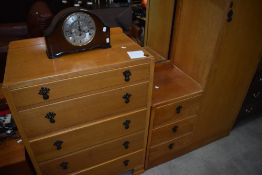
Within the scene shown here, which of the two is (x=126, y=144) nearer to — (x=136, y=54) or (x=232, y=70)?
(x=136, y=54)

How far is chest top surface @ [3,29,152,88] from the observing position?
98cm

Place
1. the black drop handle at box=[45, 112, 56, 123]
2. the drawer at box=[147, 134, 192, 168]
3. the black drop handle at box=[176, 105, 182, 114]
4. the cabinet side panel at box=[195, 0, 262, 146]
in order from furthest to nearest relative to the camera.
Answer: the drawer at box=[147, 134, 192, 168], the black drop handle at box=[176, 105, 182, 114], the cabinet side panel at box=[195, 0, 262, 146], the black drop handle at box=[45, 112, 56, 123]

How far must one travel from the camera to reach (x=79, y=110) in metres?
1.17

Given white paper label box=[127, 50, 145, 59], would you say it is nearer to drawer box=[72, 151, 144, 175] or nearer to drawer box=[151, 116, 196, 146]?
drawer box=[151, 116, 196, 146]

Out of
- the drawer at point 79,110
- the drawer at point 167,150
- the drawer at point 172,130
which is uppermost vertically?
the drawer at point 79,110

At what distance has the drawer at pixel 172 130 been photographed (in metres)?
1.62

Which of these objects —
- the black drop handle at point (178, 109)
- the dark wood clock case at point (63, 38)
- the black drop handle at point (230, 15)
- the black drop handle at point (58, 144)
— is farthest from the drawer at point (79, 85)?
the black drop handle at point (230, 15)

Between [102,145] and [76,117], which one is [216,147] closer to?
[102,145]

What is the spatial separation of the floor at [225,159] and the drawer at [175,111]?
0.50 metres

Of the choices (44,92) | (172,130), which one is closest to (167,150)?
(172,130)

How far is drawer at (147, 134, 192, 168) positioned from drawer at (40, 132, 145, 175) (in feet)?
0.63

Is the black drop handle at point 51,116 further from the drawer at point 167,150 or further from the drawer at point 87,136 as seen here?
the drawer at point 167,150

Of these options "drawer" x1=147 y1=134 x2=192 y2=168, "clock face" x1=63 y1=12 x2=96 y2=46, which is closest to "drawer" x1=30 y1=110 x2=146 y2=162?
"drawer" x1=147 y1=134 x2=192 y2=168

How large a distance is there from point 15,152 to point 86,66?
2.28ft
